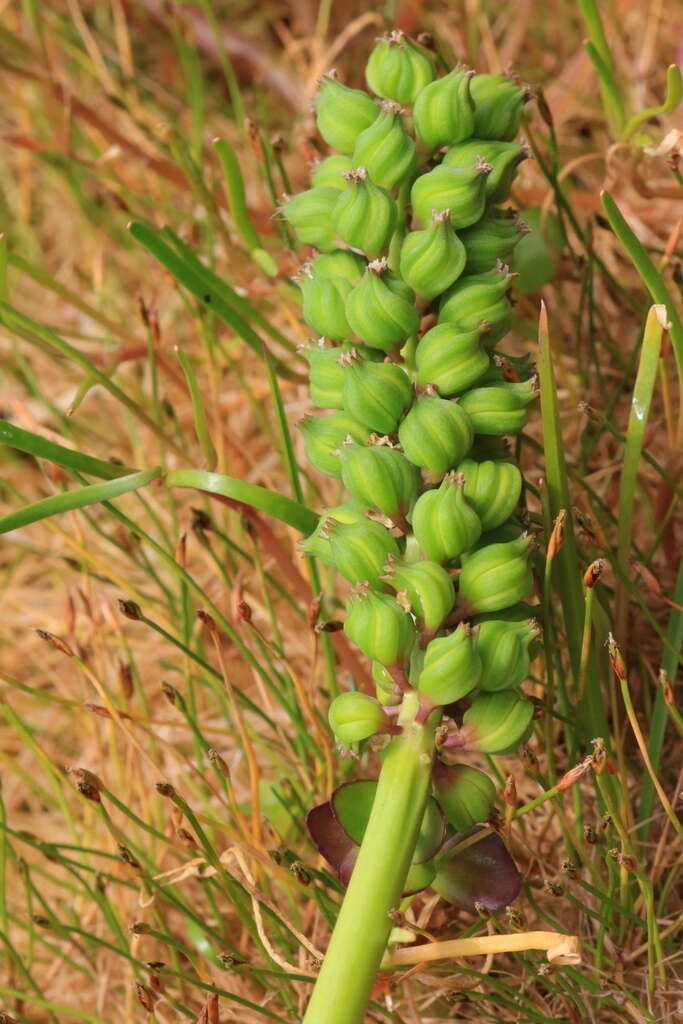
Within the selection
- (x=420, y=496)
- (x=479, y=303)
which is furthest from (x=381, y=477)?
(x=479, y=303)

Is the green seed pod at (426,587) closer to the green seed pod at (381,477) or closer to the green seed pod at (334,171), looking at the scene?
the green seed pod at (381,477)

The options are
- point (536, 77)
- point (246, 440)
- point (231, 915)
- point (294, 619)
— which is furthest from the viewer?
point (536, 77)

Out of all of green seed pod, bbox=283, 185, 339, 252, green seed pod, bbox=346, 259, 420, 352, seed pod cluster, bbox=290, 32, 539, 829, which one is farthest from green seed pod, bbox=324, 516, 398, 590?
green seed pod, bbox=283, 185, 339, 252

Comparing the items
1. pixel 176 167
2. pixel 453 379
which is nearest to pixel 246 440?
pixel 176 167

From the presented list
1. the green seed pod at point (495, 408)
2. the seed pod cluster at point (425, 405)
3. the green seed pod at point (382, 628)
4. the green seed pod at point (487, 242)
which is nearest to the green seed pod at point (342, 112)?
the seed pod cluster at point (425, 405)

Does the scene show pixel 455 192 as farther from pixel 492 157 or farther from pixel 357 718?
pixel 357 718

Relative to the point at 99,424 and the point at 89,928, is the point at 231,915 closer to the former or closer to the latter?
the point at 89,928
